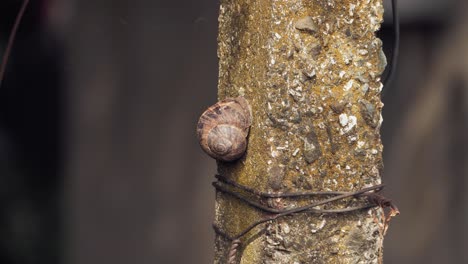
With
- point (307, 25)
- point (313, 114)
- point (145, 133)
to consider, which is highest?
point (307, 25)

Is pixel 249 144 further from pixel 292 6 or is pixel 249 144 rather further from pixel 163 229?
pixel 163 229

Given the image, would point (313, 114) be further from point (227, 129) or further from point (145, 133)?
point (145, 133)

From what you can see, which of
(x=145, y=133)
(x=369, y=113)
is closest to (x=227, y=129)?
(x=369, y=113)

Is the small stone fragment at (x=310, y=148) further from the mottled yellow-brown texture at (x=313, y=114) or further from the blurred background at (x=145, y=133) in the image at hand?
the blurred background at (x=145, y=133)

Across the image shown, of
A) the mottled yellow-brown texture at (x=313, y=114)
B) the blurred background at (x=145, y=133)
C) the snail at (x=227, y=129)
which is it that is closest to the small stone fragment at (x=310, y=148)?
the mottled yellow-brown texture at (x=313, y=114)

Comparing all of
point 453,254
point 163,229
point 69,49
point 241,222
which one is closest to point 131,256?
point 163,229

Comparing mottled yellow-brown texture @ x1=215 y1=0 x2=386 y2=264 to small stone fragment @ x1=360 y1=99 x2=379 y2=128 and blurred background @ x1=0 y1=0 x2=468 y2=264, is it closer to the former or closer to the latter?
small stone fragment @ x1=360 y1=99 x2=379 y2=128
